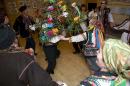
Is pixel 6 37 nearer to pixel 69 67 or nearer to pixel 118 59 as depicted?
pixel 118 59

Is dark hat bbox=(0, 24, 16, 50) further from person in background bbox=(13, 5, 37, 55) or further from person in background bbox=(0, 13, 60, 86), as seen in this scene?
person in background bbox=(13, 5, 37, 55)

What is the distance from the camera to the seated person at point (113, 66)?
56.7 inches

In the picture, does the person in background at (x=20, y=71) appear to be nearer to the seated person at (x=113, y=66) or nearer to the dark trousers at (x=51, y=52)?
the seated person at (x=113, y=66)

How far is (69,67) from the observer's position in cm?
496

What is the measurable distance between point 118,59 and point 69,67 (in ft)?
11.7

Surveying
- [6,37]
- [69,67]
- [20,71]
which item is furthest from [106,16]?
[20,71]

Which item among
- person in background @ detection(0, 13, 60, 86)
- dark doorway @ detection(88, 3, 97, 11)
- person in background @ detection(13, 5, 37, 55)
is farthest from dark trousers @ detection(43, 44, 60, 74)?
dark doorway @ detection(88, 3, 97, 11)

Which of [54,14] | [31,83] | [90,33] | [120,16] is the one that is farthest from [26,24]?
[31,83]

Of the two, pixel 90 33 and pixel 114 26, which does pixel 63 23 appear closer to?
pixel 90 33

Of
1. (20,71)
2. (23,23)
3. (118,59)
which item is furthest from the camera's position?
(23,23)

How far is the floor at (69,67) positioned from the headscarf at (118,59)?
268 cm

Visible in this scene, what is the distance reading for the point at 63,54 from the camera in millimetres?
5801

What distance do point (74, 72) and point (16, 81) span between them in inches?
124

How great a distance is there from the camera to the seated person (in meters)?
1.44
